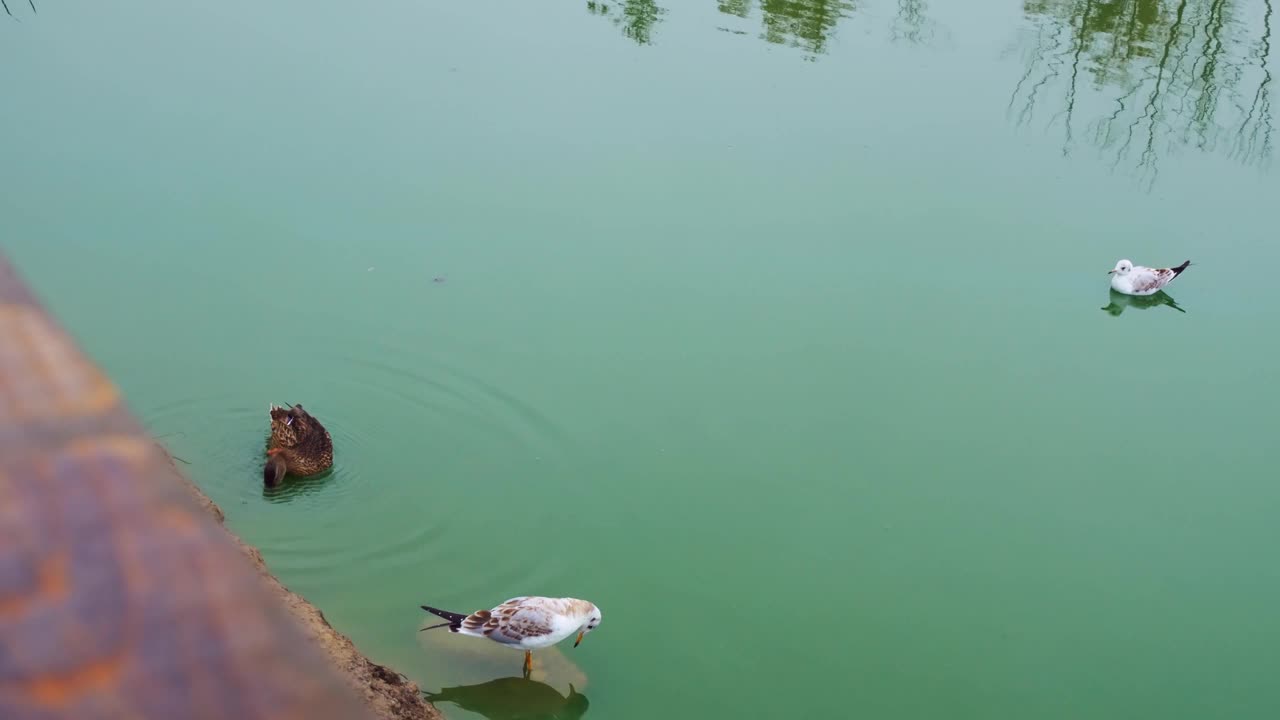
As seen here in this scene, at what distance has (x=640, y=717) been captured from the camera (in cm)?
397

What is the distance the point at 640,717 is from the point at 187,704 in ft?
12.6

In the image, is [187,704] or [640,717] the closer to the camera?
[187,704]

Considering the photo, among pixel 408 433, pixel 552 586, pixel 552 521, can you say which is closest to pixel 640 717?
pixel 552 586

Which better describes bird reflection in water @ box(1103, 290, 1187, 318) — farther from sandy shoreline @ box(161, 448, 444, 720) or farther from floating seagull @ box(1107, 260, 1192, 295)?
sandy shoreline @ box(161, 448, 444, 720)

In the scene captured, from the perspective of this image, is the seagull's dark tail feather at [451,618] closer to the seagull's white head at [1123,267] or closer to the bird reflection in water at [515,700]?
the bird reflection in water at [515,700]

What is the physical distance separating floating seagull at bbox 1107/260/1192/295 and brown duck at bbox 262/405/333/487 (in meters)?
4.65

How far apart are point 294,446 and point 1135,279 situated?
15.9ft

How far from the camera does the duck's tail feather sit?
4656 mm

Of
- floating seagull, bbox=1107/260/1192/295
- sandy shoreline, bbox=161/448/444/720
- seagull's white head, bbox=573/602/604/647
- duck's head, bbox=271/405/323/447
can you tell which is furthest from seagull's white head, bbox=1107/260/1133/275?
sandy shoreline, bbox=161/448/444/720

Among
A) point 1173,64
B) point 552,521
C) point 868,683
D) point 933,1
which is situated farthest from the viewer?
point 933,1

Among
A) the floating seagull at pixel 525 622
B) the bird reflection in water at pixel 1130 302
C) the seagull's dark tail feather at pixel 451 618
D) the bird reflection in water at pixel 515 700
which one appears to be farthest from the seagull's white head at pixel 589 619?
the bird reflection in water at pixel 1130 302

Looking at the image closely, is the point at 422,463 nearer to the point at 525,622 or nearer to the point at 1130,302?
the point at 525,622

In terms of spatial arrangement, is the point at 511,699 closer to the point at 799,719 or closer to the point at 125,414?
the point at 799,719

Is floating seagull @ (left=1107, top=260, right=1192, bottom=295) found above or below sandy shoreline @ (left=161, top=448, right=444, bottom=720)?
above
